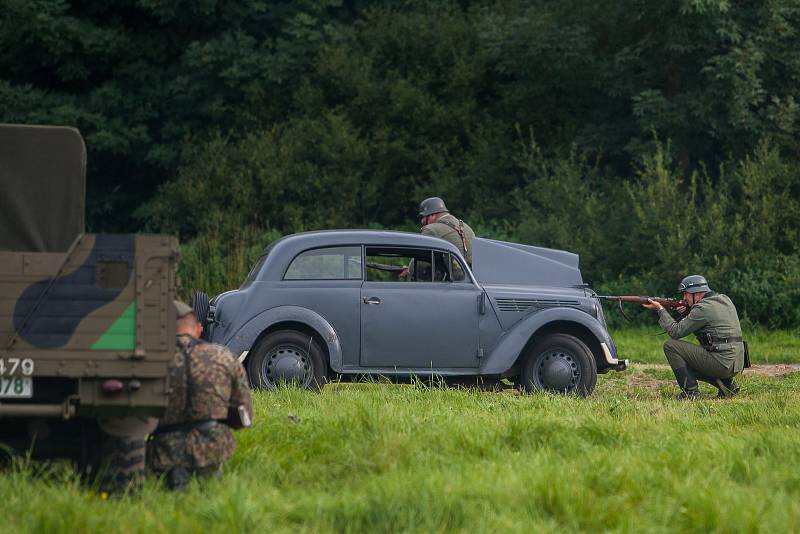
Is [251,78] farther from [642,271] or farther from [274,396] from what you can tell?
[274,396]

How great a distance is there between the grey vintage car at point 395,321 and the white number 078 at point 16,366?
17.0 ft

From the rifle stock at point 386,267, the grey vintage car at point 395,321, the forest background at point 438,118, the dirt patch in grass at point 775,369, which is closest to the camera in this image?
the grey vintage car at point 395,321

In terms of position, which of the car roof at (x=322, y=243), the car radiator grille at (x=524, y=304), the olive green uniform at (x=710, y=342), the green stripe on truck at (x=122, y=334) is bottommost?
the olive green uniform at (x=710, y=342)

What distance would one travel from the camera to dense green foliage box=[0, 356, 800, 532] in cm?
652

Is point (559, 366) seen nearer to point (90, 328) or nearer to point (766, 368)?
point (766, 368)

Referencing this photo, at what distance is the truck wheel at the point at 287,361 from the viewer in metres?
12.2

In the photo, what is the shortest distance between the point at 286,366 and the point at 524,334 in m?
2.30

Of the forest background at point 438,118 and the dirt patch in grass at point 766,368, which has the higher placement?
the forest background at point 438,118

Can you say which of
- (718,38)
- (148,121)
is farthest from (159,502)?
(148,121)

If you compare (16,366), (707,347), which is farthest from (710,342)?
(16,366)

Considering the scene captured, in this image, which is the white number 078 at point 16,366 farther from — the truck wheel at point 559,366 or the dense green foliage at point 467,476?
the truck wheel at point 559,366

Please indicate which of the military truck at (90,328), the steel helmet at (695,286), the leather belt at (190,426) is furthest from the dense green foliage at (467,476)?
the steel helmet at (695,286)

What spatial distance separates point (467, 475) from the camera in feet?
24.5

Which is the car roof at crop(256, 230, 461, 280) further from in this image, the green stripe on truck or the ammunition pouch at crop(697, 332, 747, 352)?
the green stripe on truck
